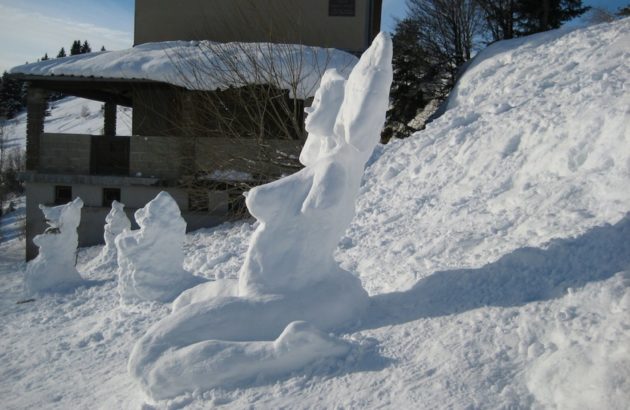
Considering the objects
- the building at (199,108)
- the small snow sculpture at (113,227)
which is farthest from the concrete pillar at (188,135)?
the small snow sculpture at (113,227)

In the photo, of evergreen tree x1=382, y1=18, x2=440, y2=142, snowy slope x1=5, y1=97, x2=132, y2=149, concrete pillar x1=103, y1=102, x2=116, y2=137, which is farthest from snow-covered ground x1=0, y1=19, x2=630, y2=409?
snowy slope x1=5, y1=97, x2=132, y2=149

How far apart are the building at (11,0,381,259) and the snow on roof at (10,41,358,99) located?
0.09 feet

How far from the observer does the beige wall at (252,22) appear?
50.0ft

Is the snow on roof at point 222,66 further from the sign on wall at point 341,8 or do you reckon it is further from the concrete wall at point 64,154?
the sign on wall at point 341,8

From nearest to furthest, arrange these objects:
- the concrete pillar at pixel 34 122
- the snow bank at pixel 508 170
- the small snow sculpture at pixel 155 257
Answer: the snow bank at pixel 508 170
the small snow sculpture at pixel 155 257
the concrete pillar at pixel 34 122

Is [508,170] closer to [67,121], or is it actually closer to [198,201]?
[198,201]

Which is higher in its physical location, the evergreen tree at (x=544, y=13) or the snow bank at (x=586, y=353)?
the evergreen tree at (x=544, y=13)

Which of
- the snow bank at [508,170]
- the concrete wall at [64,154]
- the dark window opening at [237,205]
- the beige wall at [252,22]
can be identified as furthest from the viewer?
the beige wall at [252,22]

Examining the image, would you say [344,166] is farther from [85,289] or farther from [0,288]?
[0,288]

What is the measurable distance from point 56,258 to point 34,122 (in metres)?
6.13

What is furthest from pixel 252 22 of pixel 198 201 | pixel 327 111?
pixel 327 111

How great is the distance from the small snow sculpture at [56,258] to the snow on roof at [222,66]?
4.51 metres

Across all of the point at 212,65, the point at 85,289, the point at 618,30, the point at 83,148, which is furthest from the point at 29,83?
the point at 618,30

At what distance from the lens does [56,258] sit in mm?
9719
